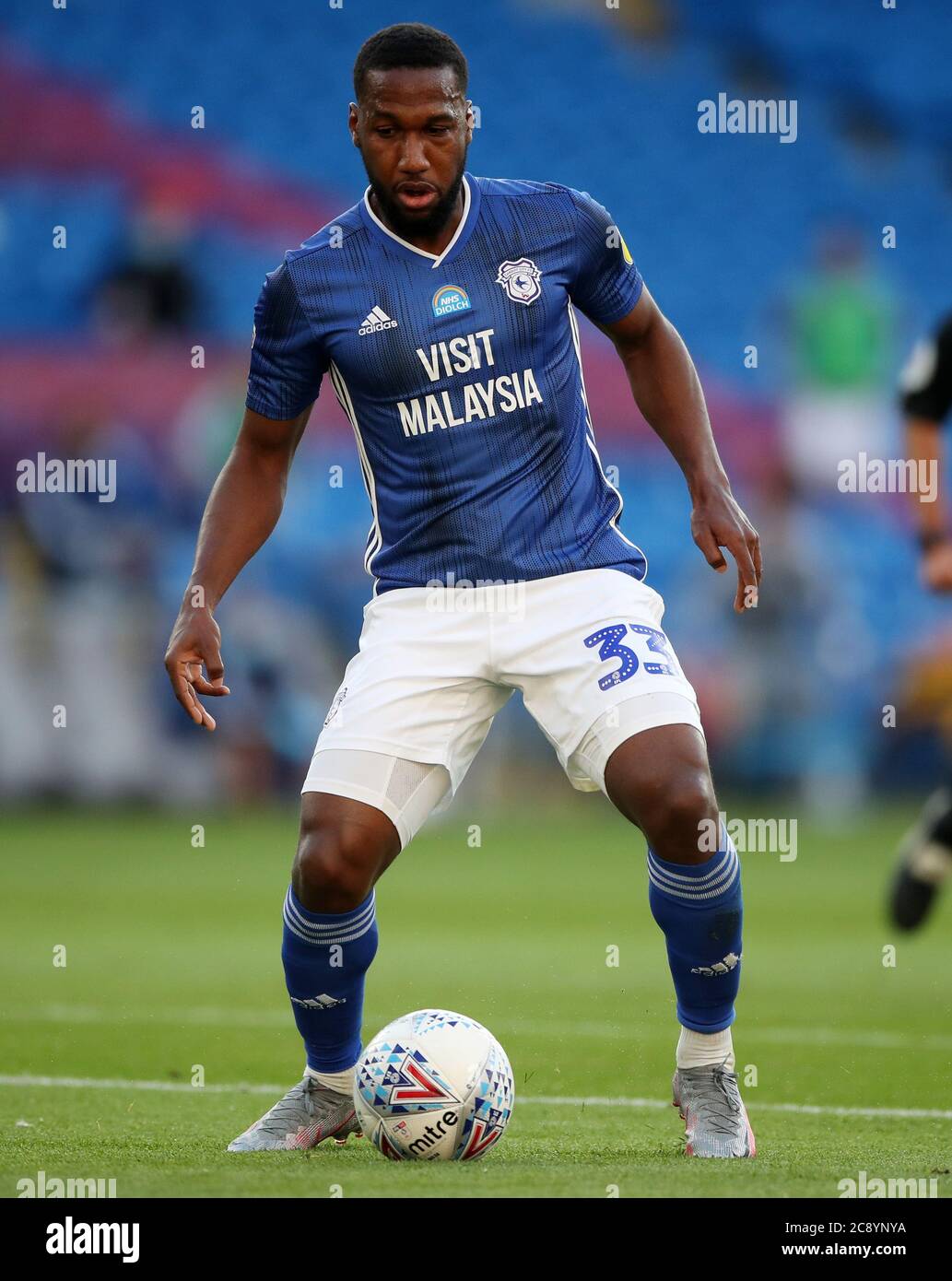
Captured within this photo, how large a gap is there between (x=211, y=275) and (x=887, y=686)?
288 inches

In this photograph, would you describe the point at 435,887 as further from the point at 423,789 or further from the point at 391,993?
the point at 423,789

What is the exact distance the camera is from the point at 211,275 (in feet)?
59.5

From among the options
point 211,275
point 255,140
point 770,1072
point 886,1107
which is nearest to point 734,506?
point 886,1107

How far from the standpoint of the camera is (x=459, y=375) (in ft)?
15.0

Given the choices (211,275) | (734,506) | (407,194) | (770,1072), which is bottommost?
(770,1072)

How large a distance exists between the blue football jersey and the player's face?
156mm

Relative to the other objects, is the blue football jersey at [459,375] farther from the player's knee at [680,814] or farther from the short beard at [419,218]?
the player's knee at [680,814]

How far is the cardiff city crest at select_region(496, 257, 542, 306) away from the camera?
461 centimetres

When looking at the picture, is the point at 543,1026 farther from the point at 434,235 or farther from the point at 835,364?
the point at 835,364

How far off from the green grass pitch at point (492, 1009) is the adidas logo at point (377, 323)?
1.92 m
